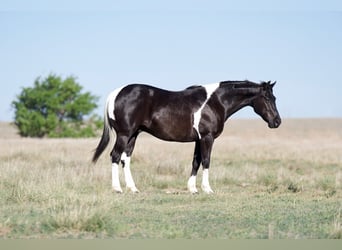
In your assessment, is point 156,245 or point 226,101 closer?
point 156,245

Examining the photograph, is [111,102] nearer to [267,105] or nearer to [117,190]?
[117,190]

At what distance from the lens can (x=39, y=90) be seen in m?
39.2

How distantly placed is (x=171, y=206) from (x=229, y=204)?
0.96 m

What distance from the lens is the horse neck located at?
461 inches

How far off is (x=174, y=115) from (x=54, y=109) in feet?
92.8

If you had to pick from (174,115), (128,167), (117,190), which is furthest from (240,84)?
(117,190)

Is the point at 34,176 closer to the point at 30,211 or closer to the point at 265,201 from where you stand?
the point at 30,211

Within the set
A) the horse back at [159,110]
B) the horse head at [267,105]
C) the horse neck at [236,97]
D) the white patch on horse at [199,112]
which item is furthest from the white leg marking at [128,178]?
the horse head at [267,105]

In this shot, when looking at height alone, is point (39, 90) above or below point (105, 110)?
above

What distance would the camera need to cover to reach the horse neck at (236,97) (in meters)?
11.7

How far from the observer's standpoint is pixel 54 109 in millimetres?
38688

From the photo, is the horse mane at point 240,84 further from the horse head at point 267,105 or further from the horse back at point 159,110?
the horse back at point 159,110

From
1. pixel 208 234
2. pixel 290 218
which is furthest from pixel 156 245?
pixel 290 218

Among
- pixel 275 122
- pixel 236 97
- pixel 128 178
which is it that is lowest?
pixel 128 178
